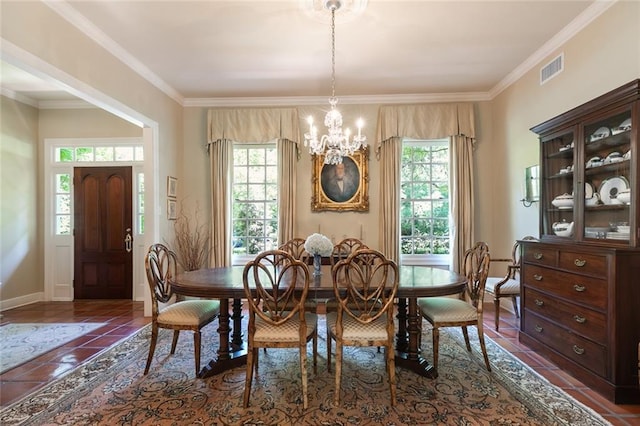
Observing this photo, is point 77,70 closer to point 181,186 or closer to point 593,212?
point 181,186

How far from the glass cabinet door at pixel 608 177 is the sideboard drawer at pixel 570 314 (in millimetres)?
548

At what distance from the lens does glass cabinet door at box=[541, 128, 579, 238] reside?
9.11 ft

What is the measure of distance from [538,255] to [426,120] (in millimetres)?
2474

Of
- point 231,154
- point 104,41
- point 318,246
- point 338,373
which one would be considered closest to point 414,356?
point 338,373

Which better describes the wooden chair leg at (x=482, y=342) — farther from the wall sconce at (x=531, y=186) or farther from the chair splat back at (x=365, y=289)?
the wall sconce at (x=531, y=186)

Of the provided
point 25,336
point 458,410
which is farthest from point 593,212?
point 25,336

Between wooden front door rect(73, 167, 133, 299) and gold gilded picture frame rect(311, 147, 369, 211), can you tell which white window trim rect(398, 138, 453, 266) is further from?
wooden front door rect(73, 167, 133, 299)

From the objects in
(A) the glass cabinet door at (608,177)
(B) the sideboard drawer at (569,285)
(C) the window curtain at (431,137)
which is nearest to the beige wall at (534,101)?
(C) the window curtain at (431,137)

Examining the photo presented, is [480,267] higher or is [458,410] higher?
[480,267]

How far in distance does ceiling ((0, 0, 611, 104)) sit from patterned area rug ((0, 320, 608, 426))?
117 inches

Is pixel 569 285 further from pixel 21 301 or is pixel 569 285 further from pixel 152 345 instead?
pixel 21 301

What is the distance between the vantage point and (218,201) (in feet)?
15.5

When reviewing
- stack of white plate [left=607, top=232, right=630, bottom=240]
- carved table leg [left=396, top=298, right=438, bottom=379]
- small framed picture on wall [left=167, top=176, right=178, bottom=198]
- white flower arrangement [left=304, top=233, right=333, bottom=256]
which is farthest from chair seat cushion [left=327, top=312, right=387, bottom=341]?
small framed picture on wall [left=167, top=176, right=178, bottom=198]

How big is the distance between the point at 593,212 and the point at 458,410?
6.06 ft
